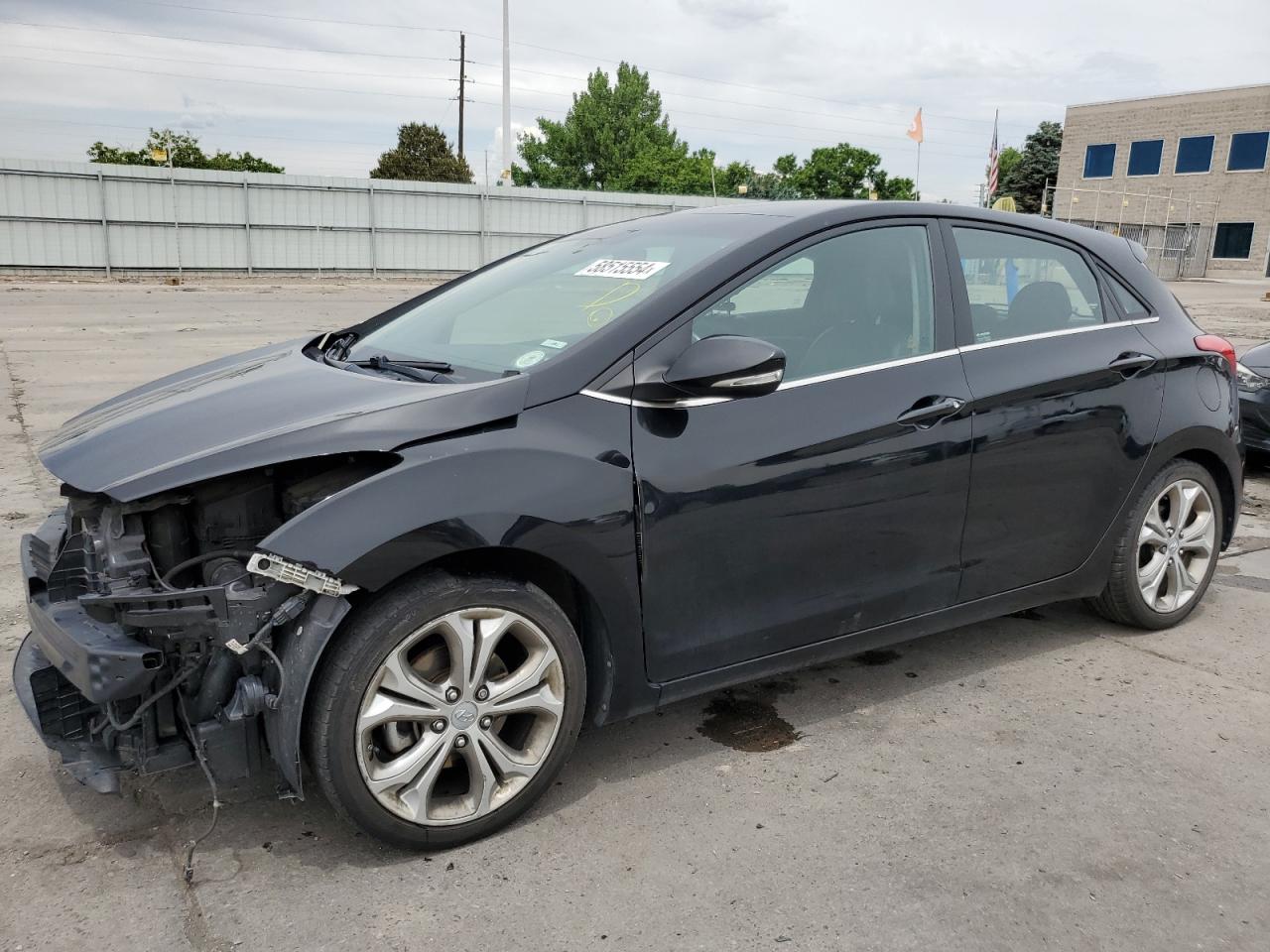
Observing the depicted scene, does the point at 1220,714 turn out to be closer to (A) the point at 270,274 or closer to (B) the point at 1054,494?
(B) the point at 1054,494

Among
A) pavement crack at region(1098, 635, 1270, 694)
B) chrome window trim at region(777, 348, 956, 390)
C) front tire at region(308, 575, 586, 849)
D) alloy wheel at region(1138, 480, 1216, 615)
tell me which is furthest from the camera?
alloy wheel at region(1138, 480, 1216, 615)

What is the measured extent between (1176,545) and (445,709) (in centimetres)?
307

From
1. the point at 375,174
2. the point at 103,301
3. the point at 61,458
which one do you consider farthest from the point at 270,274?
the point at 375,174

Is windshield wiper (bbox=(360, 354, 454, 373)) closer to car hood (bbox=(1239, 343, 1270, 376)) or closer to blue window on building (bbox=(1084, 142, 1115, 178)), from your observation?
Result: car hood (bbox=(1239, 343, 1270, 376))

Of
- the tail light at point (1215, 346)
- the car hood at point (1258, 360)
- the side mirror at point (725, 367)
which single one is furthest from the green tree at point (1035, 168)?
the side mirror at point (725, 367)

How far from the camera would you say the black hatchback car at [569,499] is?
2.46 metres

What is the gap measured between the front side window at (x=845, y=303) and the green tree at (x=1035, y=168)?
74.3 m

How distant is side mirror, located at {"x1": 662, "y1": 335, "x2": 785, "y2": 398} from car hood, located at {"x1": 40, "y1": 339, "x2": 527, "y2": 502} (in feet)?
1.40

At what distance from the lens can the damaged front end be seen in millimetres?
2363

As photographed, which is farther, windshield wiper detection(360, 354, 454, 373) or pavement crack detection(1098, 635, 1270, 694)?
pavement crack detection(1098, 635, 1270, 694)

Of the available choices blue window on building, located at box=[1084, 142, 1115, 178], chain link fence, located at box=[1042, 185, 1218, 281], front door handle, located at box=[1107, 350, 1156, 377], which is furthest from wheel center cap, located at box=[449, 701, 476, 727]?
blue window on building, located at box=[1084, 142, 1115, 178]

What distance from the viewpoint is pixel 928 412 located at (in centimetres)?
328

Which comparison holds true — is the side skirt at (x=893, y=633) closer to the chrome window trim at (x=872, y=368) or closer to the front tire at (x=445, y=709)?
the front tire at (x=445, y=709)

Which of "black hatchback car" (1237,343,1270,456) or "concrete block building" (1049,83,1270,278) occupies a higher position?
"concrete block building" (1049,83,1270,278)
